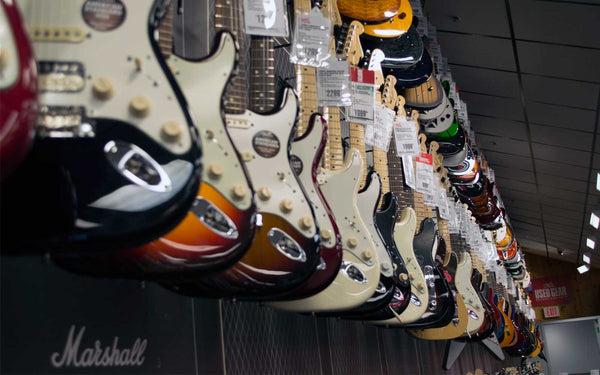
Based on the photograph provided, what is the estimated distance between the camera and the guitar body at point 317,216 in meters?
1.51

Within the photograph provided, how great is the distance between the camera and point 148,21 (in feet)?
3.48

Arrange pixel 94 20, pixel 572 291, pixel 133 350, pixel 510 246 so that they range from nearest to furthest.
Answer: pixel 94 20, pixel 133 350, pixel 510 246, pixel 572 291

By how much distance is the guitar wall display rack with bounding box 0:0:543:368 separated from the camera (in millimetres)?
914

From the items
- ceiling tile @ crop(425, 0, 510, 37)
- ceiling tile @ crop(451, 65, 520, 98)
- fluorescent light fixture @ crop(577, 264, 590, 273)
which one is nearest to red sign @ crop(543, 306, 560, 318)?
fluorescent light fixture @ crop(577, 264, 590, 273)

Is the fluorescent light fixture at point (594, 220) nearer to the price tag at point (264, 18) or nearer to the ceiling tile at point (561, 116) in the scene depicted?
the ceiling tile at point (561, 116)

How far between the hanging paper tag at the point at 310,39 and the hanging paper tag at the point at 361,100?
0.39 metres

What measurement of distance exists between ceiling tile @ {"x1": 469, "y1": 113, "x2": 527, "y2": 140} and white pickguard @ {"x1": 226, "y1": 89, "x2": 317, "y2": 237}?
16.9ft

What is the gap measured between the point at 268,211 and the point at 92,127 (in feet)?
1.59

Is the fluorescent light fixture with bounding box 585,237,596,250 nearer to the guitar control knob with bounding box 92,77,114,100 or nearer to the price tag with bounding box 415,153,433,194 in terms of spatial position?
the price tag with bounding box 415,153,433,194

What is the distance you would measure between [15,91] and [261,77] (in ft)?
3.44

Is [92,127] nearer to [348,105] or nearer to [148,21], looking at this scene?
[148,21]

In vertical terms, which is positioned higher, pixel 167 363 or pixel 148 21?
pixel 148 21

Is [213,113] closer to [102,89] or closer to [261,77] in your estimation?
[102,89]

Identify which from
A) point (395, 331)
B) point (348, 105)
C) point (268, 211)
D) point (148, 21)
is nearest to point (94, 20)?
point (148, 21)
